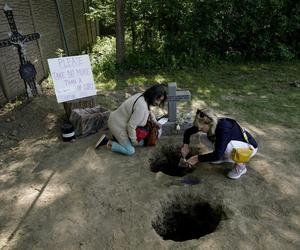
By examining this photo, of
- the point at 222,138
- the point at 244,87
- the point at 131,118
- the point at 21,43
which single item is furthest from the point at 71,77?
the point at 244,87

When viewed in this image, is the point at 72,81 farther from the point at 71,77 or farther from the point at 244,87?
the point at 244,87

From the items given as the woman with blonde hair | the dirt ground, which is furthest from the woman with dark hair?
the woman with blonde hair

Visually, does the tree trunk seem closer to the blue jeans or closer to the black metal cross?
the black metal cross

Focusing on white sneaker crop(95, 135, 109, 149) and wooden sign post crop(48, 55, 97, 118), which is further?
wooden sign post crop(48, 55, 97, 118)

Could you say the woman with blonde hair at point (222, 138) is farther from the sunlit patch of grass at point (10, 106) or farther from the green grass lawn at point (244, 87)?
the sunlit patch of grass at point (10, 106)

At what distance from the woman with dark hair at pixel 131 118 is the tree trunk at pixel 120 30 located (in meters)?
4.27

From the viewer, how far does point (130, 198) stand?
347 centimetres

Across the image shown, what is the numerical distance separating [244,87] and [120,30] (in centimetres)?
365

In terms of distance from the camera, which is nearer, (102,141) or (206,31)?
(102,141)

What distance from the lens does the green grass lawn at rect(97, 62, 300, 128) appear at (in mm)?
5625

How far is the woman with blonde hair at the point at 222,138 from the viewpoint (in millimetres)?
3611

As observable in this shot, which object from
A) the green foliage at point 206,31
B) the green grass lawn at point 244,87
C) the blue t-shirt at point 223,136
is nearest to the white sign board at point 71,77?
the green grass lawn at point 244,87

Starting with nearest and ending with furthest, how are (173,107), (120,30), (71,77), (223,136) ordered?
(223,136), (173,107), (71,77), (120,30)

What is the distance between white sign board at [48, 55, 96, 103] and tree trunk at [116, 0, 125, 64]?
3152 millimetres
